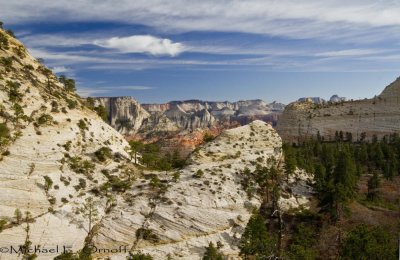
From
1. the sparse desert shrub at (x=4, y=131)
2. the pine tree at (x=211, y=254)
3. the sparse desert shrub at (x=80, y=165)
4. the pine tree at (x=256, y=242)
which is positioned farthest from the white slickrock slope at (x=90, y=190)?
the pine tree at (x=256, y=242)

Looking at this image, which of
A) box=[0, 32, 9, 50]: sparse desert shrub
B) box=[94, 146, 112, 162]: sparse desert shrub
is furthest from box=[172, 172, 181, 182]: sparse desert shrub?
box=[0, 32, 9, 50]: sparse desert shrub

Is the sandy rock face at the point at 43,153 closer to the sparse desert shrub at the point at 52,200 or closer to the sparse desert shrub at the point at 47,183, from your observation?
the sparse desert shrub at the point at 52,200

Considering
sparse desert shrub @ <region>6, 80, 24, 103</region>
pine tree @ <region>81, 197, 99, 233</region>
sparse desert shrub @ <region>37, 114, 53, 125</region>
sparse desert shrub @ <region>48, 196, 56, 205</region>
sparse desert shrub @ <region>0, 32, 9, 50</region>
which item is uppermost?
sparse desert shrub @ <region>0, 32, 9, 50</region>

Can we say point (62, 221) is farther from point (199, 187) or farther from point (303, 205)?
point (303, 205)

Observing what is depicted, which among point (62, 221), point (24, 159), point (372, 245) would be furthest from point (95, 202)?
point (372, 245)

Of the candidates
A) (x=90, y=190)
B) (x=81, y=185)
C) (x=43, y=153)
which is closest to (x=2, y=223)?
(x=43, y=153)

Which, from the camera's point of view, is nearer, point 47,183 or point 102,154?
point 47,183

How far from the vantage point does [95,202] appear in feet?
201

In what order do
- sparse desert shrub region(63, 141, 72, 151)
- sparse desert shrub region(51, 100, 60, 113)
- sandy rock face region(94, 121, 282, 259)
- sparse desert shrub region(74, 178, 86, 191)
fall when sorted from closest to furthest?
sandy rock face region(94, 121, 282, 259), sparse desert shrub region(74, 178, 86, 191), sparse desert shrub region(63, 141, 72, 151), sparse desert shrub region(51, 100, 60, 113)

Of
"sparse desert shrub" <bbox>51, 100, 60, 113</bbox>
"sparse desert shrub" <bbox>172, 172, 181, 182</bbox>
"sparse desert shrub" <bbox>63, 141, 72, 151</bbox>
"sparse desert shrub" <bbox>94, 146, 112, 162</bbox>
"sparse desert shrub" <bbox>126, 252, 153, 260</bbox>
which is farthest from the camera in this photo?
"sparse desert shrub" <bbox>172, 172, 181, 182</bbox>

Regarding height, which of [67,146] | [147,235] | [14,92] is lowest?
[147,235]

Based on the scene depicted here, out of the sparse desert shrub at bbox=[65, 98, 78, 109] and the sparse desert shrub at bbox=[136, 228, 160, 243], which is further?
the sparse desert shrub at bbox=[65, 98, 78, 109]

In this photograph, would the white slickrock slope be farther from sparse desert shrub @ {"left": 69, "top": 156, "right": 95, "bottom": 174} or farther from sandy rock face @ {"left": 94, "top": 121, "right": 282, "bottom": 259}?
sparse desert shrub @ {"left": 69, "top": 156, "right": 95, "bottom": 174}

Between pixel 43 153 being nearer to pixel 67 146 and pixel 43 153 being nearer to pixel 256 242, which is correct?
pixel 67 146
